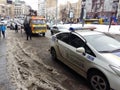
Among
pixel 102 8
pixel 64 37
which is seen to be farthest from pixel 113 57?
pixel 102 8

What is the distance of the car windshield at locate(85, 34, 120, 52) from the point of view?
5541mm

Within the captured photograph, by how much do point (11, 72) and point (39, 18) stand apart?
15.7 metres

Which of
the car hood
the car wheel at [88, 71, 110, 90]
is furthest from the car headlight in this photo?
the car wheel at [88, 71, 110, 90]

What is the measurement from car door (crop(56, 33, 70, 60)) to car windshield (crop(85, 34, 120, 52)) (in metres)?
0.98

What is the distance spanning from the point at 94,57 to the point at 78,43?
3.57ft

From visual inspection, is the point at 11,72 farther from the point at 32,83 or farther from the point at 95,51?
the point at 95,51

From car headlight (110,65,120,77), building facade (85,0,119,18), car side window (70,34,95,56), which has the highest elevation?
building facade (85,0,119,18)

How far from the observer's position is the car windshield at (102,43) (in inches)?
218

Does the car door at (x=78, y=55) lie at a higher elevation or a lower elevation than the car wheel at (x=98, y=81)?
higher

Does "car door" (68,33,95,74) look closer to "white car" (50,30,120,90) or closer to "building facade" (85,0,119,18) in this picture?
"white car" (50,30,120,90)

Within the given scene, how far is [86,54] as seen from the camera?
546cm

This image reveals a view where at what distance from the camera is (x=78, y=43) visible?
20.1 ft

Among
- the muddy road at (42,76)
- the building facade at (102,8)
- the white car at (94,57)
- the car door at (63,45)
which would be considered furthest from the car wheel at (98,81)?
the building facade at (102,8)

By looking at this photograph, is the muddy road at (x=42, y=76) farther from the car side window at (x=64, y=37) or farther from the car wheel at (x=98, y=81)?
the car side window at (x=64, y=37)
